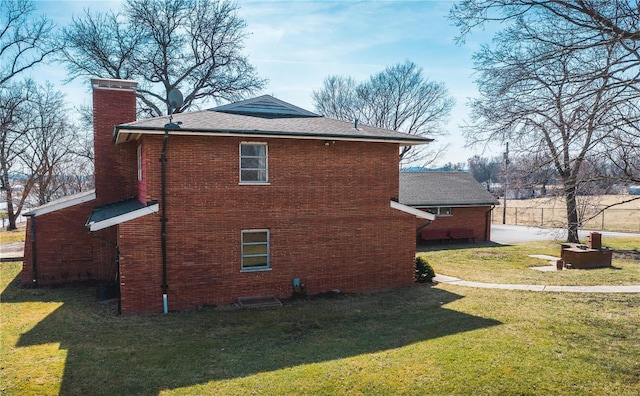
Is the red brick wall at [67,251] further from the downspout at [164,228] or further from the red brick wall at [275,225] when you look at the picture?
the red brick wall at [275,225]

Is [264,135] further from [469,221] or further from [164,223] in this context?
[469,221]

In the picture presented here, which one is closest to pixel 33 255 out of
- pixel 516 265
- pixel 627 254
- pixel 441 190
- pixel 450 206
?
pixel 516 265

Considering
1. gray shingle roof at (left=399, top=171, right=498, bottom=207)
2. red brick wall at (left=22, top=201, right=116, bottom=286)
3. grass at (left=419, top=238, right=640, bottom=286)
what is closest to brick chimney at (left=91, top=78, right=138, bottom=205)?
red brick wall at (left=22, top=201, right=116, bottom=286)

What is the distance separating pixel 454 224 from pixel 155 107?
23.0 meters

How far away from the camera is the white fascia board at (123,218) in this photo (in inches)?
398

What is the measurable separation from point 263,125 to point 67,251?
851cm

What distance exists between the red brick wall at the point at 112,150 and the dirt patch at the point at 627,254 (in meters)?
23.1

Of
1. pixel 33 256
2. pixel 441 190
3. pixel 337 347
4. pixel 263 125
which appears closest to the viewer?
pixel 337 347

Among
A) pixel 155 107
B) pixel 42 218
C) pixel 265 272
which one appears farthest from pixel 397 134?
pixel 155 107

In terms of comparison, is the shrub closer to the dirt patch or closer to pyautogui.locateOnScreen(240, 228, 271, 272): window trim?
pyautogui.locateOnScreen(240, 228, 271, 272): window trim

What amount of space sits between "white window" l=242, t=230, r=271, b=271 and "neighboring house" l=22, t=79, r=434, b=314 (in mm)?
32

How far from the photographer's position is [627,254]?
845 inches

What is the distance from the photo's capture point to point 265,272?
12.3m

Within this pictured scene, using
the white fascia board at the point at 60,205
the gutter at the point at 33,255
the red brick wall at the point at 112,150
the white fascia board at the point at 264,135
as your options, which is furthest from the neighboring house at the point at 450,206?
the gutter at the point at 33,255
